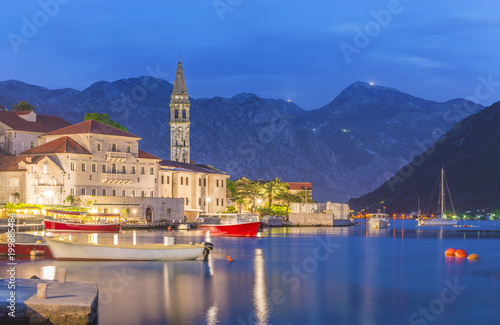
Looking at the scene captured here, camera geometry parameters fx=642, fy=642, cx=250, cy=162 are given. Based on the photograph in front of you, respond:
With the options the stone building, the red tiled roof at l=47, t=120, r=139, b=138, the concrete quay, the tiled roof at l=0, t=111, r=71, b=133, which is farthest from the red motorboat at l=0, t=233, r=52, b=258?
the tiled roof at l=0, t=111, r=71, b=133

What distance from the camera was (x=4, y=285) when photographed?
2527cm

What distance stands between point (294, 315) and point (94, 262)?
2153 centimetres

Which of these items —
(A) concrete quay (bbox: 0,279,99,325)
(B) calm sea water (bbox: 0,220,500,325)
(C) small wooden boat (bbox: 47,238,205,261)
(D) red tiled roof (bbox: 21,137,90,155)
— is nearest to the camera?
(A) concrete quay (bbox: 0,279,99,325)

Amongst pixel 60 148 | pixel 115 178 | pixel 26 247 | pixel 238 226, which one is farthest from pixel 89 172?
pixel 26 247

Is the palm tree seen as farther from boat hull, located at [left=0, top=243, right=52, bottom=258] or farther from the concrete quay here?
the concrete quay

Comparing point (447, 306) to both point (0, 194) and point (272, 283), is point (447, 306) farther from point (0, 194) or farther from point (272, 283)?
point (0, 194)

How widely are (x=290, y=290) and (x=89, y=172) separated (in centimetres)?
6723

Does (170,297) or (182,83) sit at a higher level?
→ (182,83)

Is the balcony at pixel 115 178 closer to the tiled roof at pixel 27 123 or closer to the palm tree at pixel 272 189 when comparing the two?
the tiled roof at pixel 27 123

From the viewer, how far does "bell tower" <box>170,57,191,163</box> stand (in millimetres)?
156500

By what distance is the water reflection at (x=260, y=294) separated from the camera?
2962 centimetres

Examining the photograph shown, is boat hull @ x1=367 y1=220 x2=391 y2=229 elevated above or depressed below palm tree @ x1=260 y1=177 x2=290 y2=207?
below

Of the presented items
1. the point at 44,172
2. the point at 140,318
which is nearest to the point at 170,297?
the point at 140,318

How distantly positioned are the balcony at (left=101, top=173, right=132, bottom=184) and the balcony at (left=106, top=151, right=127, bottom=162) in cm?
266
